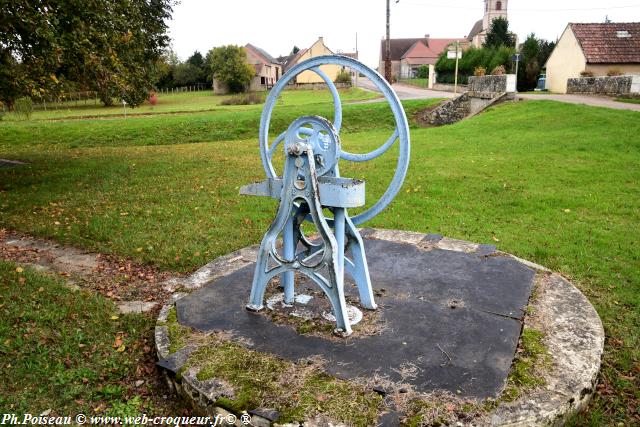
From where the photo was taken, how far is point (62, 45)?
8758 mm

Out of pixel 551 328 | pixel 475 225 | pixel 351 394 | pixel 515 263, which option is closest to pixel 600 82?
pixel 475 225

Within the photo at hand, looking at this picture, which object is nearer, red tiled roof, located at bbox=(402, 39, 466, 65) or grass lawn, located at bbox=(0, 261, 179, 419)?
grass lawn, located at bbox=(0, 261, 179, 419)

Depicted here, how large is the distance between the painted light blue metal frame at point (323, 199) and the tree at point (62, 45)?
596 cm

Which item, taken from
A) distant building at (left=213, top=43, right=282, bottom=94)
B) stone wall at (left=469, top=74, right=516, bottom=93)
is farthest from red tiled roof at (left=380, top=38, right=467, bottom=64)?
stone wall at (left=469, top=74, right=516, bottom=93)

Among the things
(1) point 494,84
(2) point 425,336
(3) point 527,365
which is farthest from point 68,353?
(1) point 494,84

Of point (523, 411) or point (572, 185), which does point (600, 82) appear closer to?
point (572, 185)

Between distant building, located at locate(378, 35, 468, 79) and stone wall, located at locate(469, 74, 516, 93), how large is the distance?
5295 cm

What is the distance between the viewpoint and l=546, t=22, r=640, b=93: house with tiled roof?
27.2 meters

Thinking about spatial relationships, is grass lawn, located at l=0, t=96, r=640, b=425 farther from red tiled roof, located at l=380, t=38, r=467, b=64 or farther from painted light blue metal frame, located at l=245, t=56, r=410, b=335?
red tiled roof, located at l=380, t=38, r=467, b=64

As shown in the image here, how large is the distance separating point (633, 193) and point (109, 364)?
8422 millimetres

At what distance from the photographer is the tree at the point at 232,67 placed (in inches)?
2036

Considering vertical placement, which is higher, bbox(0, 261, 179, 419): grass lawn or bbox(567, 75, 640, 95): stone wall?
bbox(567, 75, 640, 95): stone wall

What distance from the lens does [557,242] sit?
6480mm

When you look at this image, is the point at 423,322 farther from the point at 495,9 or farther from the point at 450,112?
the point at 495,9
